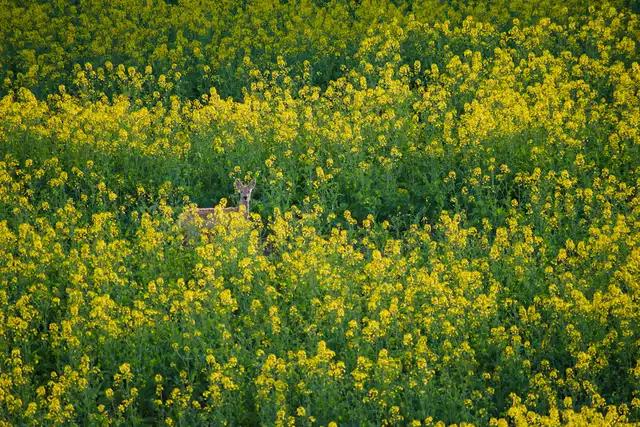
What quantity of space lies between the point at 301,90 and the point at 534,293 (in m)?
5.57

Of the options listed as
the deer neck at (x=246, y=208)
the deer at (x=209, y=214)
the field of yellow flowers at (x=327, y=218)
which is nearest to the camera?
the field of yellow flowers at (x=327, y=218)

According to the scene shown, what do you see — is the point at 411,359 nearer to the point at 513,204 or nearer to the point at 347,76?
the point at 513,204

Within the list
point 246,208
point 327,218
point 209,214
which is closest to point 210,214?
A: point 209,214

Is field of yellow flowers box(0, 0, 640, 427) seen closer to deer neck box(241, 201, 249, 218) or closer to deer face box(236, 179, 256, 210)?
deer neck box(241, 201, 249, 218)

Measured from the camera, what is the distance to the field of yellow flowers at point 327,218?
25.6ft

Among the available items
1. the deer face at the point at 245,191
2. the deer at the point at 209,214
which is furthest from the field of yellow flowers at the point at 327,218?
the deer face at the point at 245,191

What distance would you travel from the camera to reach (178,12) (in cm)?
1681

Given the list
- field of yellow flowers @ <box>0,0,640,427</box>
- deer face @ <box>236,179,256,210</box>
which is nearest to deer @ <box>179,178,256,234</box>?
deer face @ <box>236,179,256,210</box>

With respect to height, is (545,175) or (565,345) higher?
(545,175)

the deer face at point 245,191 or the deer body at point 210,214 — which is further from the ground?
the deer face at point 245,191

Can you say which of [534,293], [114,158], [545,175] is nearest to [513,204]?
[545,175]

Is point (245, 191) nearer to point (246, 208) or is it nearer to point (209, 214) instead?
point (246, 208)

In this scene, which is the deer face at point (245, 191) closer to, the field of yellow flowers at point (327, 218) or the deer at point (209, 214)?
the deer at point (209, 214)

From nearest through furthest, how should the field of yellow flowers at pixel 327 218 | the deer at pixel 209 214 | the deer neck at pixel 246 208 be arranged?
the field of yellow flowers at pixel 327 218
the deer at pixel 209 214
the deer neck at pixel 246 208
